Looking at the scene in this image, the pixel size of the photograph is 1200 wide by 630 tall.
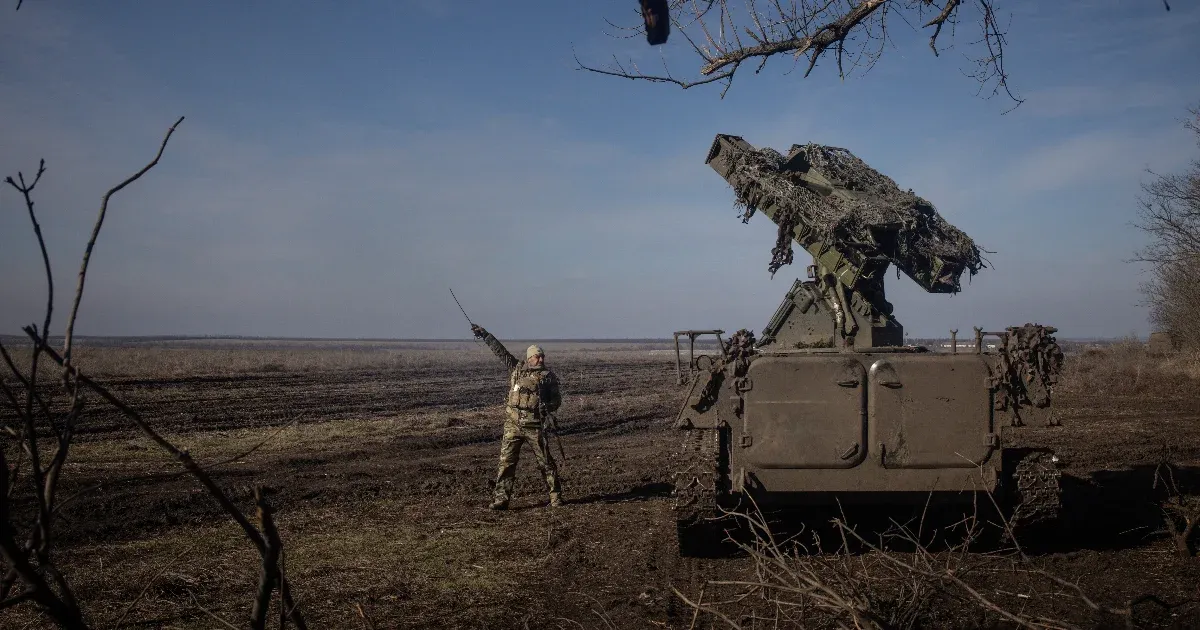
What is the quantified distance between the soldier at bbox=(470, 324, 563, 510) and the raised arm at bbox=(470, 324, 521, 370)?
604mm

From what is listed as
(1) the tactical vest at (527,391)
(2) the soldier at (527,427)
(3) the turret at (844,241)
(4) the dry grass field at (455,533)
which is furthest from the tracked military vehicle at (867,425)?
(1) the tactical vest at (527,391)

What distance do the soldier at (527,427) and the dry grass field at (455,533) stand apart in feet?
0.96

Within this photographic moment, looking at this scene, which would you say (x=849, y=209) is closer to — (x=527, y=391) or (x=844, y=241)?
(x=844, y=241)

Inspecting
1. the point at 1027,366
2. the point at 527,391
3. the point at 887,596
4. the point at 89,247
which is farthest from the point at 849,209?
the point at 89,247

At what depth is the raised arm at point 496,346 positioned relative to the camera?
10.5 metres

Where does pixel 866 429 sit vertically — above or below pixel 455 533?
above

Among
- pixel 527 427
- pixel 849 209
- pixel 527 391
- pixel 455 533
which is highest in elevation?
pixel 849 209

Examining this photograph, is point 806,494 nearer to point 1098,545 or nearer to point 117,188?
point 1098,545

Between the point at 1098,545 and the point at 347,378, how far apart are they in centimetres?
3090

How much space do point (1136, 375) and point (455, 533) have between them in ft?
82.2

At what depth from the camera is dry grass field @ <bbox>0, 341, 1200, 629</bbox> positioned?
19.4ft

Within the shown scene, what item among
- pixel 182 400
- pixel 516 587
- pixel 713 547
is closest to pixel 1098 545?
pixel 713 547

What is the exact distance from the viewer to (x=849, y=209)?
28.6ft

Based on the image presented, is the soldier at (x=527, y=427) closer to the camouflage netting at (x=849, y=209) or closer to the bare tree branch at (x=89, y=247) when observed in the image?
the camouflage netting at (x=849, y=209)
